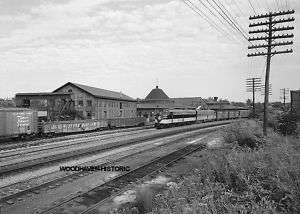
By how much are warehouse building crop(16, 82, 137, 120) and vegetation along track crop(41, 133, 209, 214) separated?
38.0 meters

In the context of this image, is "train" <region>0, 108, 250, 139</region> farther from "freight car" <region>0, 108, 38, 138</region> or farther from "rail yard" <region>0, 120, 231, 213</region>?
"rail yard" <region>0, 120, 231, 213</region>

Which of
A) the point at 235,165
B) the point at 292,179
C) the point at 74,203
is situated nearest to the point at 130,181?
the point at 74,203

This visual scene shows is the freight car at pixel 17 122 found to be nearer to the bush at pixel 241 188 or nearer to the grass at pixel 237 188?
the grass at pixel 237 188

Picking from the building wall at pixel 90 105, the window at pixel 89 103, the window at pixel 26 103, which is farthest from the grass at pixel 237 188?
the window at pixel 89 103

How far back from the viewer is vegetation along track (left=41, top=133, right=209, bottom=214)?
32.6 ft

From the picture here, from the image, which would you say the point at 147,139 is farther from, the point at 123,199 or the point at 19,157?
the point at 123,199

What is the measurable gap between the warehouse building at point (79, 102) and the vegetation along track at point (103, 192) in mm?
37982

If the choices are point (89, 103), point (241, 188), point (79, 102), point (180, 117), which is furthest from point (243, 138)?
point (79, 102)

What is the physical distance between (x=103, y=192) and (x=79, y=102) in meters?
54.4

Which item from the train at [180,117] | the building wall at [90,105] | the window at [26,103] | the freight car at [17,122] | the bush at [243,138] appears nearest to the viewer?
the bush at [243,138]

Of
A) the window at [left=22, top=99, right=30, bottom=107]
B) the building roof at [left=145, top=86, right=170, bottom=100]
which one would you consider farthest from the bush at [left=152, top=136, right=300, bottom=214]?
the building roof at [left=145, top=86, right=170, bottom=100]

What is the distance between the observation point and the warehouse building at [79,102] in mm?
56844

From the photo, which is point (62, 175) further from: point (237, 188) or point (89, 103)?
point (89, 103)

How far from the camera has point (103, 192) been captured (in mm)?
11922
